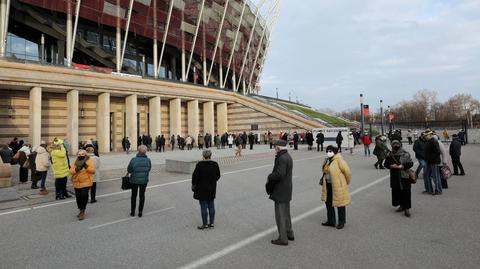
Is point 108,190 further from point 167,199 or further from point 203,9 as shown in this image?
point 203,9

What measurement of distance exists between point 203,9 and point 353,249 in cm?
3966

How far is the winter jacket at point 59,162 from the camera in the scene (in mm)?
8539

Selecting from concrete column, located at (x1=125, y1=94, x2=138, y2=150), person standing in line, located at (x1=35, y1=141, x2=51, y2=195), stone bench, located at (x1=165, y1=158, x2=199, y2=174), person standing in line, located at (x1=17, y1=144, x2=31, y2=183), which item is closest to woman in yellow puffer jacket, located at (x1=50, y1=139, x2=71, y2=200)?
person standing in line, located at (x1=35, y1=141, x2=51, y2=195)

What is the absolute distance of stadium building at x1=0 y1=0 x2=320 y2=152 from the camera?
24.8m

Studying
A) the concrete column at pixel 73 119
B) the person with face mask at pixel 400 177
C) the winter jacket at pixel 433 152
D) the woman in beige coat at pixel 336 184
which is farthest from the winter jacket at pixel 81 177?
the concrete column at pixel 73 119

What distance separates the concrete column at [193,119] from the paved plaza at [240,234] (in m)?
26.6


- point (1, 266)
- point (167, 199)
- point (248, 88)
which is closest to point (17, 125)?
point (167, 199)

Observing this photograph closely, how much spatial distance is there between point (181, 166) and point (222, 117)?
2545 cm

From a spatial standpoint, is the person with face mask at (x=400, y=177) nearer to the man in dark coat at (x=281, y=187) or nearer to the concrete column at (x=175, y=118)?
the man in dark coat at (x=281, y=187)

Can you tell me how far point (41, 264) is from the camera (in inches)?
169

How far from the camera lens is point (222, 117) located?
39875mm

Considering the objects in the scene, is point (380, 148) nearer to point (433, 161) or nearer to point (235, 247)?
point (433, 161)


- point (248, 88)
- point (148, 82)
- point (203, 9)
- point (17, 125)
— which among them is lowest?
point (17, 125)

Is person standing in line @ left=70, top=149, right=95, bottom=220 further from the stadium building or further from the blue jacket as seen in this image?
the stadium building
